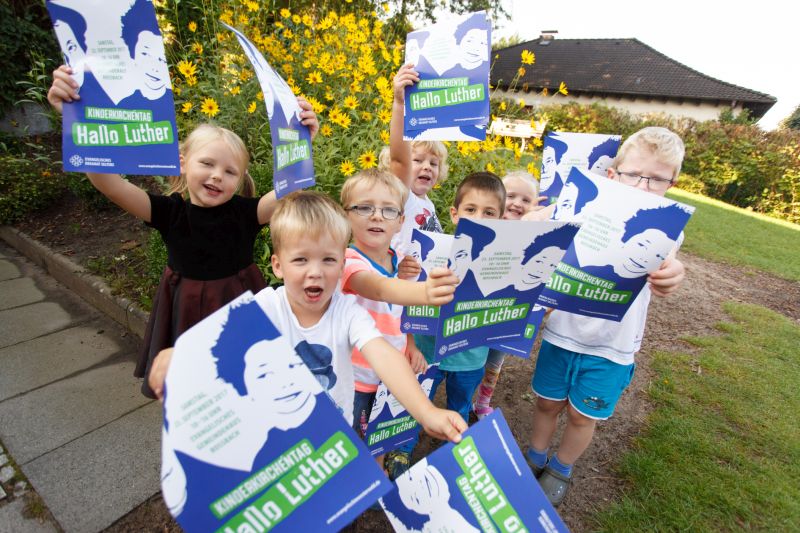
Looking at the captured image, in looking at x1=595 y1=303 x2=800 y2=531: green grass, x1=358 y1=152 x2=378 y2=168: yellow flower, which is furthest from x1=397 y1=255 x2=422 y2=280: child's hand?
x1=595 y1=303 x2=800 y2=531: green grass

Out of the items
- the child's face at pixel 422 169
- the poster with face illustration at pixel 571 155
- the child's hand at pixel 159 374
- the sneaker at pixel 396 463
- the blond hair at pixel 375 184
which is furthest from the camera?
the child's face at pixel 422 169

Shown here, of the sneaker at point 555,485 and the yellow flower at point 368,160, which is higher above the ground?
the yellow flower at point 368,160

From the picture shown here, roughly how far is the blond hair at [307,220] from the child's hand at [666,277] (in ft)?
3.64

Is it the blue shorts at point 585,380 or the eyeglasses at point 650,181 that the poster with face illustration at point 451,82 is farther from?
the blue shorts at point 585,380

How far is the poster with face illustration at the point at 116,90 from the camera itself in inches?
52.6

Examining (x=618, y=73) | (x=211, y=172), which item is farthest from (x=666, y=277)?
(x=618, y=73)

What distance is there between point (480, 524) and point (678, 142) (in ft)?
5.50

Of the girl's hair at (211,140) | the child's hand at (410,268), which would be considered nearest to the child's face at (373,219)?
the child's hand at (410,268)

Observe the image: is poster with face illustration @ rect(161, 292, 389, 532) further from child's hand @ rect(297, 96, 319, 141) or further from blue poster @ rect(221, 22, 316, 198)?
child's hand @ rect(297, 96, 319, 141)

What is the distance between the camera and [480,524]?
0.94 meters

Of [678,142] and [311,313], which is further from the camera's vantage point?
[678,142]

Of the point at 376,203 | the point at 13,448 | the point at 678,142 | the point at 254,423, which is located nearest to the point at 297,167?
the point at 376,203

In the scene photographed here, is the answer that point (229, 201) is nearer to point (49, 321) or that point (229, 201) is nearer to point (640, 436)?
point (49, 321)

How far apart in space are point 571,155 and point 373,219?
1265 millimetres
